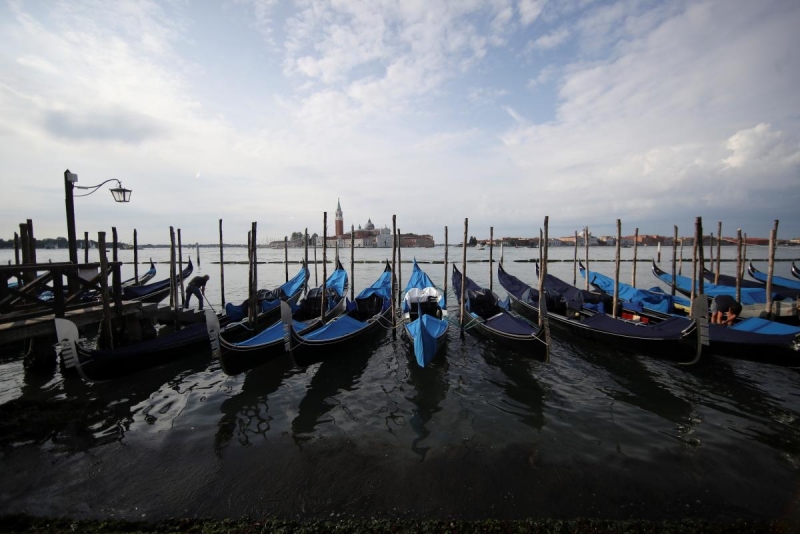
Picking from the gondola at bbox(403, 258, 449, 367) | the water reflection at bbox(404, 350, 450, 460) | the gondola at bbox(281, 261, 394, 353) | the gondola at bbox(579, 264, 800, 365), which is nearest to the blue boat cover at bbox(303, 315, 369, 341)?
the gondola at bbox(281, 261, 394, 353)

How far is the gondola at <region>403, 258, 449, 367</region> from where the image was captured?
612 cm

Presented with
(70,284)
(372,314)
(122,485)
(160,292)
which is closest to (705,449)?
(122,485)

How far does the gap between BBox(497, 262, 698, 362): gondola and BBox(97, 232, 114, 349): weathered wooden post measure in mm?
8750

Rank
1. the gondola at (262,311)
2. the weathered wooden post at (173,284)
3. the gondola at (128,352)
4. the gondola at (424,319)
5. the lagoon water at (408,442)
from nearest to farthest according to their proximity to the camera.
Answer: the lagoon water at (408,442) < the gondola at (128,352) < the gondola at (424,319) < the gondola at (262,311) < the weathered wooden post at (173,284)

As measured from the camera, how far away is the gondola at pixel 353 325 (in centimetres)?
630

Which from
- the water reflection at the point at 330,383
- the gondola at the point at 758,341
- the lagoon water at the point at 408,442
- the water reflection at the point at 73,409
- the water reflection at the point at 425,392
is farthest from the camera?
the gondola at the point at 758,341

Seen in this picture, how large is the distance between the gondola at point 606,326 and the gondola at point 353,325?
4.05 m

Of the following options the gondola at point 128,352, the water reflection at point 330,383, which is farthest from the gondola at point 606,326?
the gondola at point 128,352

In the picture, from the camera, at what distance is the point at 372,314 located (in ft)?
32.5

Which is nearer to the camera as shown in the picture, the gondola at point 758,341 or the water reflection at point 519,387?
the water reflection at point 519,387

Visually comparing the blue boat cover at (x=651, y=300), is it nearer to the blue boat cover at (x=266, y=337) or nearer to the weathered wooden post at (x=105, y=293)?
the blue boat cover at (x=266, y=337)

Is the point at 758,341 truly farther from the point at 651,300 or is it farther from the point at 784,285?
the point at 784,285

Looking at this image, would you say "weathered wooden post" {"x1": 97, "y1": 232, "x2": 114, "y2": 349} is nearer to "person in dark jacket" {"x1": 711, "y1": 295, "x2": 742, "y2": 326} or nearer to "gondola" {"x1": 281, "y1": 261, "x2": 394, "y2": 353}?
"gondola" {"x1": 281, "y1": 261, "x2": 394, "y2": 353}

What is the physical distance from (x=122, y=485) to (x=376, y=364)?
4.27 m
